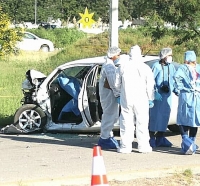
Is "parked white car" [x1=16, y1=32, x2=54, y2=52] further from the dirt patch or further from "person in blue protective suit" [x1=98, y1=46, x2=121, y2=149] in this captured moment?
the dirt patch

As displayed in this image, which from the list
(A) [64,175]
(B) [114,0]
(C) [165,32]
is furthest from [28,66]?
(A) [64,175]

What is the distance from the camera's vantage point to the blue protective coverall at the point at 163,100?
36.7ft

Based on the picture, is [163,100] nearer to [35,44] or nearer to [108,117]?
[108,117]

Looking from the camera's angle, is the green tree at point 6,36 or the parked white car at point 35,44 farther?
the parked white car at point 35,44

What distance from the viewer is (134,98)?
34.9ft

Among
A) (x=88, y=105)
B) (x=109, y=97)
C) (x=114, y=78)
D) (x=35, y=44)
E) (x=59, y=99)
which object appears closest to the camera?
(x=114, y=78)

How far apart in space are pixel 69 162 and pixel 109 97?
165 centimetres

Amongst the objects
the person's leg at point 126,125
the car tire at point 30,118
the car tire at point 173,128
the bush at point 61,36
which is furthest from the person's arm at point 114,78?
the bush at point 61,36

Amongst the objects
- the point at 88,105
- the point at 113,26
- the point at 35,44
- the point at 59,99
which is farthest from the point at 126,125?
the point at 35,44

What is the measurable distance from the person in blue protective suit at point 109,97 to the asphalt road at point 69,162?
30 cm

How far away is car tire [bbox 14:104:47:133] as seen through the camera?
1321 cm

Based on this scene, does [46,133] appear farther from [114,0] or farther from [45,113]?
[114,0]

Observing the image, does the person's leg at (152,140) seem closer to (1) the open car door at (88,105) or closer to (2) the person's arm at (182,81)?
(2) the person's arm at (182,81)

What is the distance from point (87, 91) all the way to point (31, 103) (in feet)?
4.62
